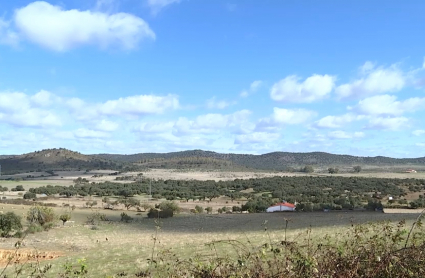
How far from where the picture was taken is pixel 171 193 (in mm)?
84188

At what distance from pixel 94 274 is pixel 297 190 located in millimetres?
68258

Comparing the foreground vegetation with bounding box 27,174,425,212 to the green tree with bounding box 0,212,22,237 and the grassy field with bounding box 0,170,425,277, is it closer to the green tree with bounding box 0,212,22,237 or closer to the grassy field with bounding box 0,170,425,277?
the grassy field with bounding box 0,170,425,277

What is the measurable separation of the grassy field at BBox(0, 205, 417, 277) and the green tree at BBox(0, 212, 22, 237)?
65.5 inches

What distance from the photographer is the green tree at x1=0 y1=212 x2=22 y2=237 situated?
100ft

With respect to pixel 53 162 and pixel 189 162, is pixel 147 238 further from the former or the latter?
pixel 53 162

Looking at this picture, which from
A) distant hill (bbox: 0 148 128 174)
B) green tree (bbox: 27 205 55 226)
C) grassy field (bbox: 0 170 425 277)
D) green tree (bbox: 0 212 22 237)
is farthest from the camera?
distant hill (bbox: 0 148 128 174)

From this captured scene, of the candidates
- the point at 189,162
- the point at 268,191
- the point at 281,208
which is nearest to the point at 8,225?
the point at 281,208

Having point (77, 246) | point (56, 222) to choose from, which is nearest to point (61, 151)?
point (56, 222)

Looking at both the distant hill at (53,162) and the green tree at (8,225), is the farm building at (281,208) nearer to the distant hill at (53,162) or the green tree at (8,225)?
the green tree at (8,225)

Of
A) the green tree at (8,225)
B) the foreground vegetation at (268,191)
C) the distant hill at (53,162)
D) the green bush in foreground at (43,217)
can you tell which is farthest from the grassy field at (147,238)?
the distant hill at (53,162)

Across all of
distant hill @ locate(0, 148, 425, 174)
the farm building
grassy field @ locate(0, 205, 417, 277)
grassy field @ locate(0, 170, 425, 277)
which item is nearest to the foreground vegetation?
the farm building

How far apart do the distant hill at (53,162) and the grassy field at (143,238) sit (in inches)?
4672

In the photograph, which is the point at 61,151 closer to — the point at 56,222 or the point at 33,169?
the point at 33,169

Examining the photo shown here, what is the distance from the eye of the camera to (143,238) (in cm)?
2823
